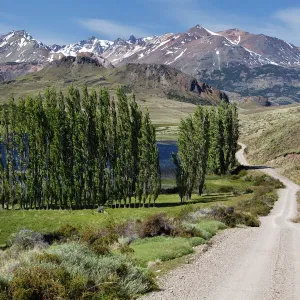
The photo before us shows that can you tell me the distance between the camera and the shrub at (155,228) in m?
26.5

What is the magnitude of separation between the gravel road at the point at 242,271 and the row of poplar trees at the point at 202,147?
32.2 metres

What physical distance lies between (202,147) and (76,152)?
960 inches

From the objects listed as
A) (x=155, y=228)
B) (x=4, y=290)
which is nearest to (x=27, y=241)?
(x=155, y=228)

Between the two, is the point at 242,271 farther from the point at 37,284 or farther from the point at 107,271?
the point at 37,284

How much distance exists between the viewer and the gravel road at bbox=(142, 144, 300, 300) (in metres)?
15.7

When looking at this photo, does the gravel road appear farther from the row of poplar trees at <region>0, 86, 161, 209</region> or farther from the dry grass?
the dry grass

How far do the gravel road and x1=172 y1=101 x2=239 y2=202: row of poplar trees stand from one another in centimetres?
3221

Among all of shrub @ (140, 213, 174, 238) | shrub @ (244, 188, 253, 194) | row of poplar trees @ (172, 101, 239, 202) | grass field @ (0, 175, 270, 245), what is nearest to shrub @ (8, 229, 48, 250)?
shrub @ (140, 213, 174, 238)

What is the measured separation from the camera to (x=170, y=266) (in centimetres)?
1936

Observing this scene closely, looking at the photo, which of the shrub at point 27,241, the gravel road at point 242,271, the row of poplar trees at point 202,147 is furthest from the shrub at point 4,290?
the row of poplar trees at point 202,147

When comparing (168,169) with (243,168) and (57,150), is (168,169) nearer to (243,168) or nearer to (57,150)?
(243,168)

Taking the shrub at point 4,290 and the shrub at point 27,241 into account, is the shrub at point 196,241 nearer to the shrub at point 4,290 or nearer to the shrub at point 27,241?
the shrub at point 27,241

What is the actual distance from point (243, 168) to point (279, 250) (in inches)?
2902

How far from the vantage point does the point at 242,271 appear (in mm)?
19109
